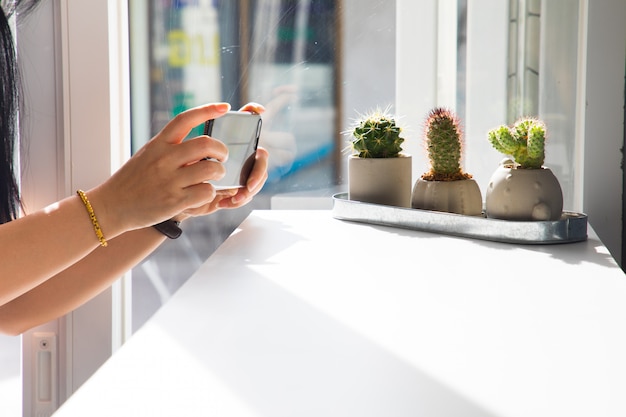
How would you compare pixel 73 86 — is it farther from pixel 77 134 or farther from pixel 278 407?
pixel 278 407

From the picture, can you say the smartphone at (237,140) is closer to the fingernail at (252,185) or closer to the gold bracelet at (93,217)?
the fingernail at (252,185)

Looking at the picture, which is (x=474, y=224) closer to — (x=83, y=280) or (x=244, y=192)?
(x=244, y=192)

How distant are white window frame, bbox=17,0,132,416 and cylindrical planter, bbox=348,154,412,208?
1.75ft

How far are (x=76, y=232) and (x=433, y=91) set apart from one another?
928 mm

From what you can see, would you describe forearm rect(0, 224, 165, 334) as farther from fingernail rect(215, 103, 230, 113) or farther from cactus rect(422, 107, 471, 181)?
cactus rect(422, 107, 471, 181)

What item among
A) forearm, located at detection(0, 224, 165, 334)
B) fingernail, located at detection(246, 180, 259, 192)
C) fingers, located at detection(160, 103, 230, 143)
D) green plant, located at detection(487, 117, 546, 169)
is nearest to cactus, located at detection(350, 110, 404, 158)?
green plant, located at detection(487, 117, 546, 169)

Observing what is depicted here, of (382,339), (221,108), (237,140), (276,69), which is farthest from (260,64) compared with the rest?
(382,339)

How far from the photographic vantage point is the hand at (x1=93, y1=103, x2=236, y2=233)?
0.82m

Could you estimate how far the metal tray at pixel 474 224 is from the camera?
1117 millimetres

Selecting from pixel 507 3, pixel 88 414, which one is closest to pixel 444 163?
pixel 507 3

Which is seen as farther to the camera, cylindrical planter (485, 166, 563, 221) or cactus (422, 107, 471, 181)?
cactus (422, 107, 471, 181)

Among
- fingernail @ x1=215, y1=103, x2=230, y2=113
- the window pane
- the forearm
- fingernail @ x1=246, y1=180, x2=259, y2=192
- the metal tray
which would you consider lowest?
the forearm

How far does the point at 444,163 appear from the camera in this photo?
4.18 feet

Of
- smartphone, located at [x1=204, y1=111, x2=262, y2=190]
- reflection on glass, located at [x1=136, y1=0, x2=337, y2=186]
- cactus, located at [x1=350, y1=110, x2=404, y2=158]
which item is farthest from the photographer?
reflection on glass, located at [x1=136, y1=0, x2=337, y2=186]
